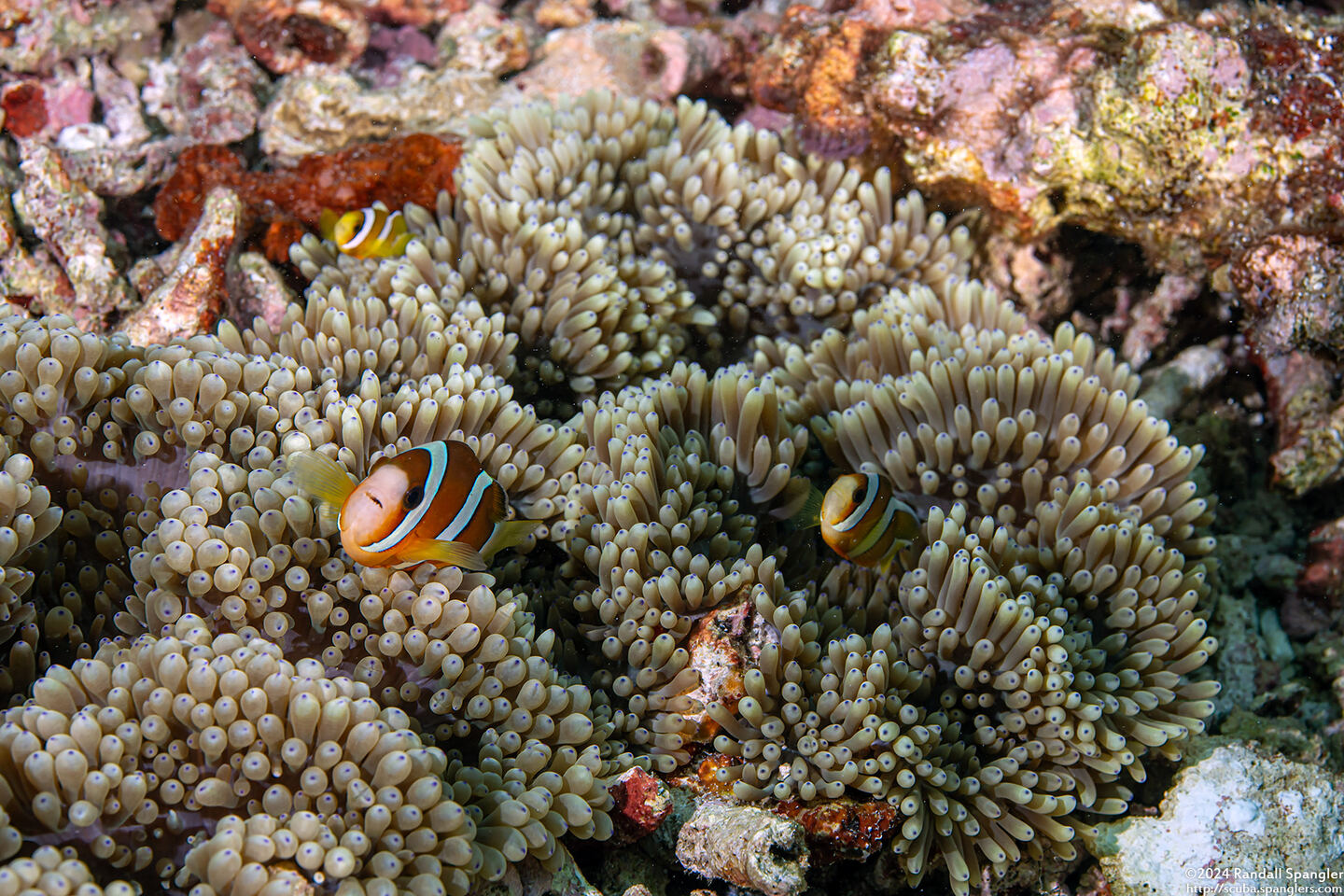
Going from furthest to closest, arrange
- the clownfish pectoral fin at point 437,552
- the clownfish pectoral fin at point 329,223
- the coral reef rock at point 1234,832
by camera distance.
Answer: the clownfish pectoral fin at point 329,223
the coral reef rock at point 1234,832
the clownfish pectoral fin at point 437,552

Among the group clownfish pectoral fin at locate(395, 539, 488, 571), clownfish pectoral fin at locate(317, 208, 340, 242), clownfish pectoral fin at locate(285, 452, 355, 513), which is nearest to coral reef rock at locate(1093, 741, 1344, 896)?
clownfish pectoral fin at locate(395, 539, 488, 571)

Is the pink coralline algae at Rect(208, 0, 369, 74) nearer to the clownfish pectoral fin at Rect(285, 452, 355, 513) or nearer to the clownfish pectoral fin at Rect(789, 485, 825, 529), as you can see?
the clownfish pectoral fin at Rect(285, 452, 355, 513)

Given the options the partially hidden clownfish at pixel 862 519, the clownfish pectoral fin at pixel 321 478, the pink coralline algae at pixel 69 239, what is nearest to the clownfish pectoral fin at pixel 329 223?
the pink coralline algae at pixel 69 239

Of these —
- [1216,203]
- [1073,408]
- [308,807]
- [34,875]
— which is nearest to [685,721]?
[308,807]

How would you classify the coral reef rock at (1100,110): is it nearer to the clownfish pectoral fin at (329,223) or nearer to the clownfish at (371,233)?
the clownfish at (371,233)

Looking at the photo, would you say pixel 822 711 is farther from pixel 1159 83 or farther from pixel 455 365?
pixel 1159 83

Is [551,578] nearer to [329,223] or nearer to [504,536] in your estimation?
[504,536]
